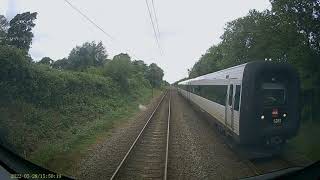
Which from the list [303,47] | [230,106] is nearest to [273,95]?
[303,47]

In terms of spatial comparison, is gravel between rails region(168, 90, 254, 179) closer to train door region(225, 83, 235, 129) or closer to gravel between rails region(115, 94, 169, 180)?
gravel between rails region(115, 94, 169, 180)

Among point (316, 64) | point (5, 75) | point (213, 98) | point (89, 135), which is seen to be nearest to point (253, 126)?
point (316, 64)

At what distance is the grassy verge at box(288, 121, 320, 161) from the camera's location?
721cm

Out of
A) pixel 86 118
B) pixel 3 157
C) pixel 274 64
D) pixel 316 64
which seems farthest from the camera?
pixel 86 118

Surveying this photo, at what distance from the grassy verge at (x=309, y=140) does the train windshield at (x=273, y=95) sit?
0.85 m

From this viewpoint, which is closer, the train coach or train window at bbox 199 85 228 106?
the train coach

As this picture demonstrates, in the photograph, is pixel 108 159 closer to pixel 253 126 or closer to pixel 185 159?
pixel 185 159

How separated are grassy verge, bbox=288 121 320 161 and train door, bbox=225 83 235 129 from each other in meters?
2.13

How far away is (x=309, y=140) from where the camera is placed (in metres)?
8.32

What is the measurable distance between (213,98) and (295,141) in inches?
244

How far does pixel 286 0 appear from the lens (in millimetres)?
11688

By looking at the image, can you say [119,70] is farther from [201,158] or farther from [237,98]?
[237,98]

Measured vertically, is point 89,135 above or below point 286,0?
below

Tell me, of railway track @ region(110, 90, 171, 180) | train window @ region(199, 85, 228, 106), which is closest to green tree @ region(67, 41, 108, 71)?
train window @ region(199, 85, 228, 106)
